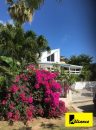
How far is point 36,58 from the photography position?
22.2 metres

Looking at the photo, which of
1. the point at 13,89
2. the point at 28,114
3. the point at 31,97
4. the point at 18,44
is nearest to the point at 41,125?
the point at 28,114

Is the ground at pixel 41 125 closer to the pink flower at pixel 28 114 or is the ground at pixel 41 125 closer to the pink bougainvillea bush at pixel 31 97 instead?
the pink flower at pixel 28 114

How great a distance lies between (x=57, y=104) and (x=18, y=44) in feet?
31.7

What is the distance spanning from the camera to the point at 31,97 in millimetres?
11648

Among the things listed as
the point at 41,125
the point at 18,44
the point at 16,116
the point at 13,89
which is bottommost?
the point at 41,125

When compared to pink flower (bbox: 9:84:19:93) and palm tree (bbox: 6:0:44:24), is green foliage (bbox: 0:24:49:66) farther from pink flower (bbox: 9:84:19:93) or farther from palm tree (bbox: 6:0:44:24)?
pink flower (bbox: 9:84:19:93)

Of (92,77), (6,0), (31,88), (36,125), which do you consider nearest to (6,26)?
(6,0)

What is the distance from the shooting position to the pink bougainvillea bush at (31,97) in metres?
11.2

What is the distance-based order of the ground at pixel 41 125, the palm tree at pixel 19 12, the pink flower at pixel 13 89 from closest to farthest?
the ground at pixel 41 125
the pink flower at pixel 13 89
the palm tree at pixel 19 12

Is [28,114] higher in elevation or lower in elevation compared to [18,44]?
lower

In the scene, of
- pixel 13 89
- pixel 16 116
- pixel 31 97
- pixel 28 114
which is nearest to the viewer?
pixel 16 116

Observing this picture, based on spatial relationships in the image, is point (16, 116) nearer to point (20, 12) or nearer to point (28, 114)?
point (28, 114)

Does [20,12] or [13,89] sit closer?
[13,89]

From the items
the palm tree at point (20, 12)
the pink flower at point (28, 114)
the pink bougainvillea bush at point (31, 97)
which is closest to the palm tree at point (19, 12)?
the palm tree at point (20, 12)
